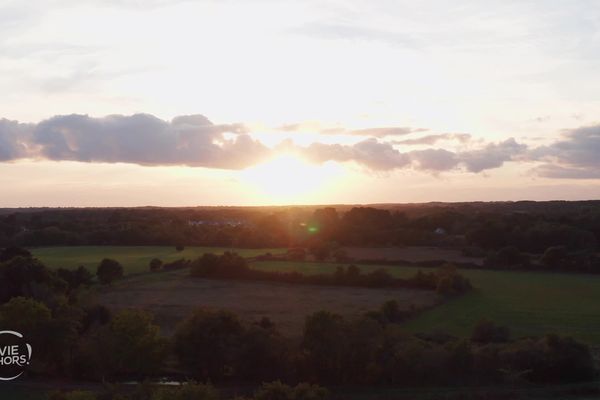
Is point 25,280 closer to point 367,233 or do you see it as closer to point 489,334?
point 489,334

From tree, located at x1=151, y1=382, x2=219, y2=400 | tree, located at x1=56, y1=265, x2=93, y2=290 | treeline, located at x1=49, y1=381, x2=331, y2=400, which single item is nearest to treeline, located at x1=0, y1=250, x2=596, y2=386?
treeline, located at x1=49, y1=381, x2=331, y2=400

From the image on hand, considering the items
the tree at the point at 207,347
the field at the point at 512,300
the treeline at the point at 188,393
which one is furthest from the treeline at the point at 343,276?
the treeline at the point at 188,393

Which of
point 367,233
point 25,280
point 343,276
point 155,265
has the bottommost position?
point 343,276

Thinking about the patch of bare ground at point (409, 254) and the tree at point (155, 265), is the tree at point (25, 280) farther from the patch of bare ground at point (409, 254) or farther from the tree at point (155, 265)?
the patch of bare ground at point (409, 254)

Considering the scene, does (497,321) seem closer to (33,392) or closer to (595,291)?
(595,291)
